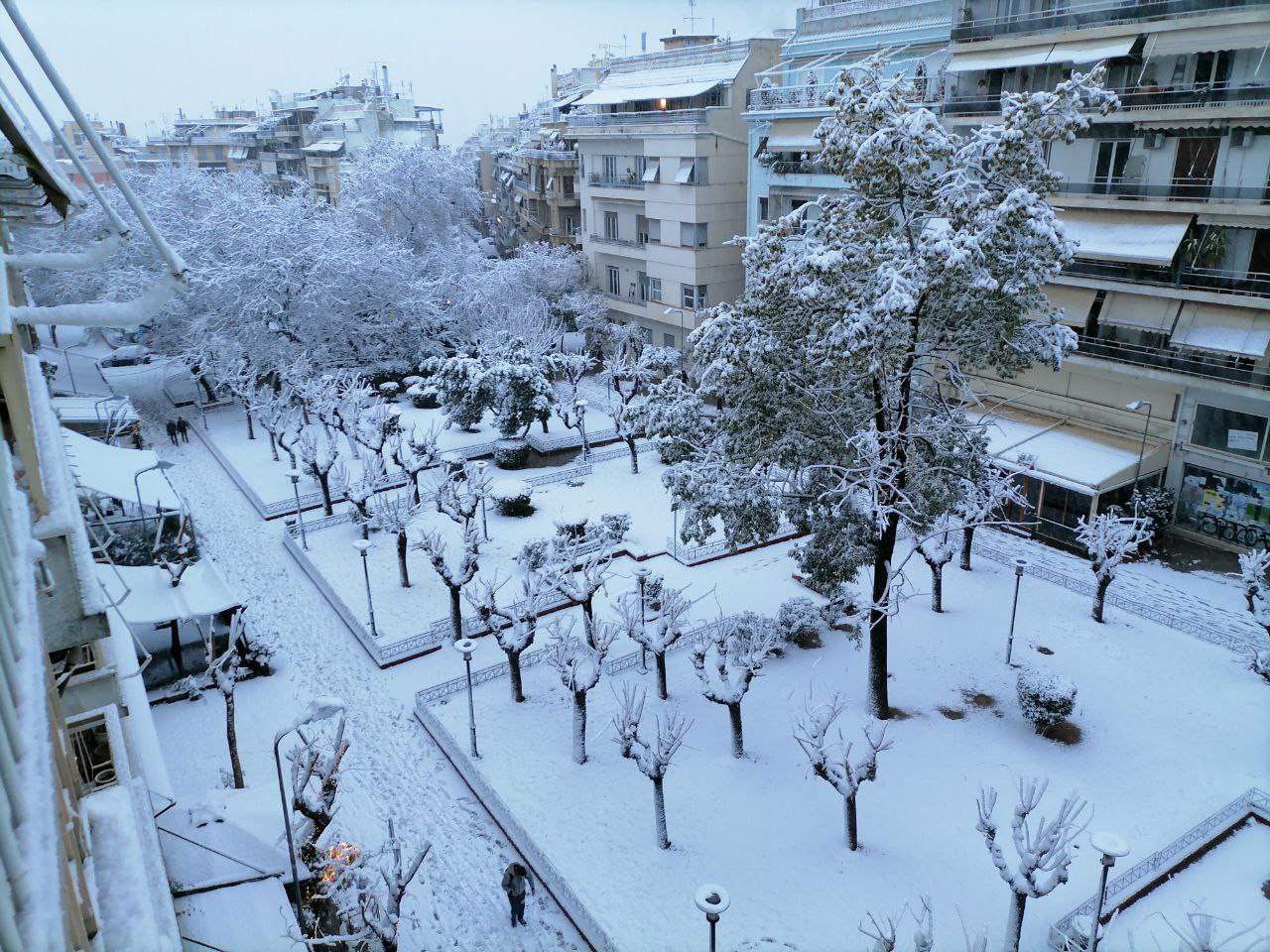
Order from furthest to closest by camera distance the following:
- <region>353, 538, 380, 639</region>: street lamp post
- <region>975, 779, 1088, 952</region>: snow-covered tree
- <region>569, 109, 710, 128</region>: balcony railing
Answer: <region>569, 109, 710, 128</region>: balcony railing, <region>353, 538, 380, 639</region>: street lamp post, <region>975, 779, 1088, 952</region>: snow-covered tree

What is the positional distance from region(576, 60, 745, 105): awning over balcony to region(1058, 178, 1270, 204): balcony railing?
15.6m

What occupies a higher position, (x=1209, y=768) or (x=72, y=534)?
(x=72, y=534)

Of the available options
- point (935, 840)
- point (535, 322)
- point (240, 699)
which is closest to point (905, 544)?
point (935, 840)

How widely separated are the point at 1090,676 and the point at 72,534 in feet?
54.5

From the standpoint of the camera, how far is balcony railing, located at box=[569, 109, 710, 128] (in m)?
33.4

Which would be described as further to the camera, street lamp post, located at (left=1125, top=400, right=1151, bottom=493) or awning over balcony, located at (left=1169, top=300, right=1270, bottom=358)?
street lamp post, located at (left=1125, top=400, right=1151, bottom=493)

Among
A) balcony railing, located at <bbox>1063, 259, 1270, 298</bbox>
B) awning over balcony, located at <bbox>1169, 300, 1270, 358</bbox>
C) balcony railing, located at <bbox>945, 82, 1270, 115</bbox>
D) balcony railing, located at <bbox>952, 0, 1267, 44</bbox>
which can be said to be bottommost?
awning over balcony, located at <bbox>1169, 300, 1270, 358</bbox>

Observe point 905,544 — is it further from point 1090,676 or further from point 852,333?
point 852,333

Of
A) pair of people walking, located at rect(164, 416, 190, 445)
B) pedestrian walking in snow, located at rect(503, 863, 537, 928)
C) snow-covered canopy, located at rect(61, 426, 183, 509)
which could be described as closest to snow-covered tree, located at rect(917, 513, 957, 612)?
pedestrian walking in snow, located at rect(503, 863, 537, 928)

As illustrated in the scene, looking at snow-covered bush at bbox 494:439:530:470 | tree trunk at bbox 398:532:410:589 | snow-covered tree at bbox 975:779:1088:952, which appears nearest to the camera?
snow-covered tree at bbox 975:779:1088:952

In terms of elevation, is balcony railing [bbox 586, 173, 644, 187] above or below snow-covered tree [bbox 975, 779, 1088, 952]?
above

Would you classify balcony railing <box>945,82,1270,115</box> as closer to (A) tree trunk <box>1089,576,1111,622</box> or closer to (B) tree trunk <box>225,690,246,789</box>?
(A) tree trunk <box>1089,576,1111,622</box>

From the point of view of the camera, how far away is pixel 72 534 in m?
4.99

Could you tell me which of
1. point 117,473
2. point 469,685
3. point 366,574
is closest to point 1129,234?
point 469,685
